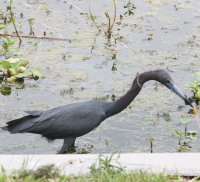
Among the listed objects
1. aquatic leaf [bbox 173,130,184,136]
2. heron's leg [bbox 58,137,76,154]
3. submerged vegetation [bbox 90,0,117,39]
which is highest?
submerged vegetation [bbox 90,0,117,39]

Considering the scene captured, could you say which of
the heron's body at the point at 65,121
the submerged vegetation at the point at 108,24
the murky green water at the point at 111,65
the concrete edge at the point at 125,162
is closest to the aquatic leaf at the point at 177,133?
the murky green water at the point at 111,65

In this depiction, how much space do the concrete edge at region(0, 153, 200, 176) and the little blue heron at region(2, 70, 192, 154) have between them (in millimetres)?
1731

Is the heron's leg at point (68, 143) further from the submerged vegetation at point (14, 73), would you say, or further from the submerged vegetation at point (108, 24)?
the submerged vegetation at point (108, 24)

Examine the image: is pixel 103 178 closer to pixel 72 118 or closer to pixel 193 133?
pixel 72 118

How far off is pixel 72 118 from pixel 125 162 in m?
1.91

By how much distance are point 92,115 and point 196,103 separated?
5.18 feet

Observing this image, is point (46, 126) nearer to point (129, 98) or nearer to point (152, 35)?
point (129, 98)

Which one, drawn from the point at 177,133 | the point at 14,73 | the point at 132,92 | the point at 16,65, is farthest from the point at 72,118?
the point at 14,73

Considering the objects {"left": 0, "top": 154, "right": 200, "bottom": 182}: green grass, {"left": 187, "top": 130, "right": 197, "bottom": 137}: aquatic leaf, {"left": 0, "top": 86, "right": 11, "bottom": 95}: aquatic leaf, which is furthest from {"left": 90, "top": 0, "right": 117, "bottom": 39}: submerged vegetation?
{"left": 0, "top": 154, "right": 200, "bottom": 182}: green grass

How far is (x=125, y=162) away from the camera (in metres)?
3.55

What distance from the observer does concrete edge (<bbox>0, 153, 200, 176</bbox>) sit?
11.4ft

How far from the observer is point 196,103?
6.51 meters

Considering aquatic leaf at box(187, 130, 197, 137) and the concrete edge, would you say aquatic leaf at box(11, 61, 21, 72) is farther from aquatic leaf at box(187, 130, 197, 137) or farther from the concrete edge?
the concrete edge

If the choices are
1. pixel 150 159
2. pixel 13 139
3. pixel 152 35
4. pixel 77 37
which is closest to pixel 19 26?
pixel 77 37
